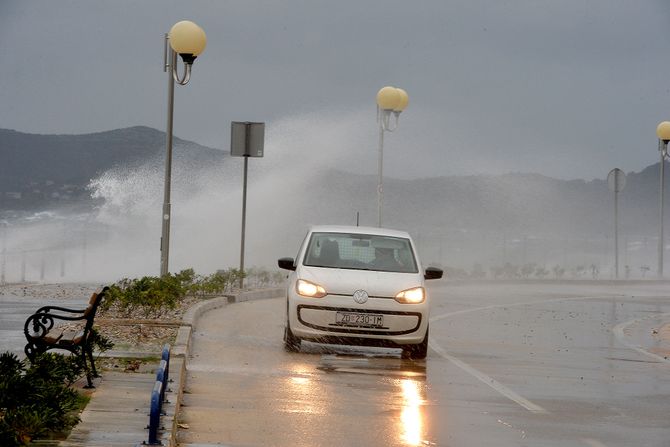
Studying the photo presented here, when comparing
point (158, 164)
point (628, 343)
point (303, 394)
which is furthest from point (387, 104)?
point (158, 164)

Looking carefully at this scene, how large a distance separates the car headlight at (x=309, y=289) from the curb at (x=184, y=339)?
1.43m

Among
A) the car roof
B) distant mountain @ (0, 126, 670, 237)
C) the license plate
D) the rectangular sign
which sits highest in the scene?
distant mountain @ (0, 126, 670, 237)

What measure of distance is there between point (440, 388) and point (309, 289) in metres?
3.52

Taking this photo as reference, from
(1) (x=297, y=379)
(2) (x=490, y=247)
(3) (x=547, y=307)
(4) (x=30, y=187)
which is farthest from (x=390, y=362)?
(4) (x=30, y=187)

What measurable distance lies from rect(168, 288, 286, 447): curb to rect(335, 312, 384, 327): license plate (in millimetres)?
1792

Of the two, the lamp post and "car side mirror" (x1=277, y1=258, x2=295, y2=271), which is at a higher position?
the lamp post

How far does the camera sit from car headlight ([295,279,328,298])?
1700 cm

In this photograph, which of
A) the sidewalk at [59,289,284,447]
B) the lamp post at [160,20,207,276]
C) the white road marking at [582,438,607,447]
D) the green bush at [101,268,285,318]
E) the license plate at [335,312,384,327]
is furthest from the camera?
the lamp post at [160,20,207,276]

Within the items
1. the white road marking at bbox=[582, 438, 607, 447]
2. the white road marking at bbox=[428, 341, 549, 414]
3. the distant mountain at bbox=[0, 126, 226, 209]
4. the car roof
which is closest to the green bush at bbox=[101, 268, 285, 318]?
the car roof

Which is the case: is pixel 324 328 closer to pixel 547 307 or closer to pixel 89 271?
pixel 547 307

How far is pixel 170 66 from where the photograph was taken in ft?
85.6

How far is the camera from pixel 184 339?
16.4 meters

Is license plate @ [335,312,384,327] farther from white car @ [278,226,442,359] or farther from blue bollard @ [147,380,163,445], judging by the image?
blue bollard @ [147,380,163,445]

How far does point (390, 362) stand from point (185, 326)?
3.21 meters
